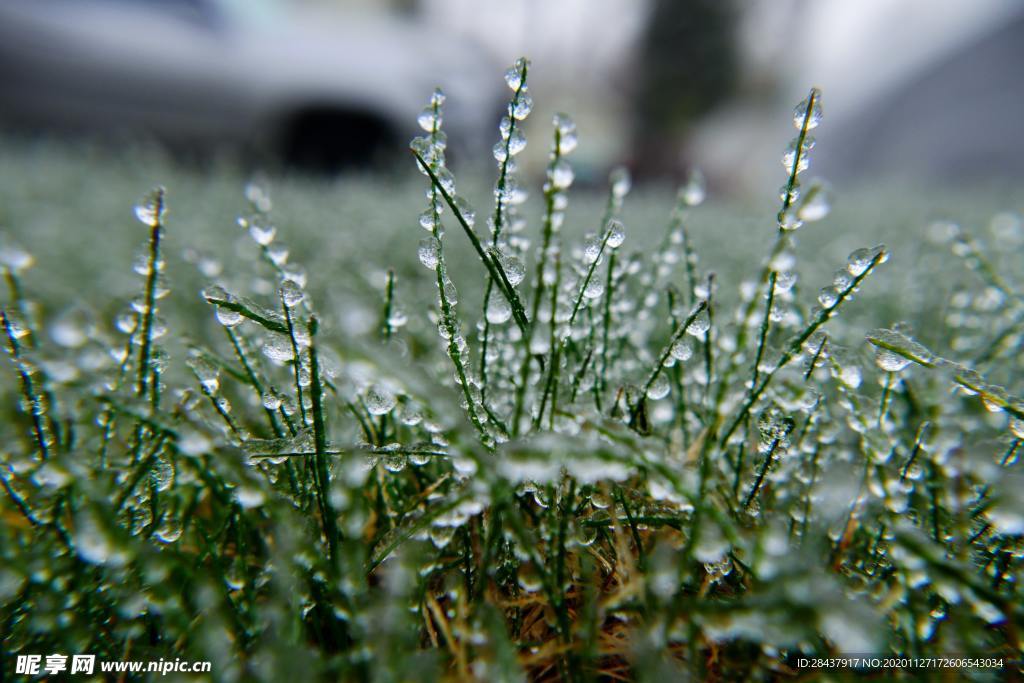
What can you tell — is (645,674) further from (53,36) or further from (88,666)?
(53,36)

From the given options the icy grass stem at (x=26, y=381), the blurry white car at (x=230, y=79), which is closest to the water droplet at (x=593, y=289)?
the icy grass stem at (x=26, y=381)

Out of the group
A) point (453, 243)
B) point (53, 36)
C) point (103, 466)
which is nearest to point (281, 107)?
point (53, 36)

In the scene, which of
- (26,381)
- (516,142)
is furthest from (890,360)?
(26,381)

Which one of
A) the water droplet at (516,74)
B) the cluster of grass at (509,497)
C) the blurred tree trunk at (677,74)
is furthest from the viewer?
the blurred tree trunk at (677,74)

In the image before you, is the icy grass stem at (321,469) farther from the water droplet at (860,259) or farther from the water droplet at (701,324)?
the water droplet at (860,259)

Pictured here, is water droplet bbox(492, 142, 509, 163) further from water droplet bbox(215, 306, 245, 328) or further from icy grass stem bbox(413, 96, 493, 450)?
water droplet bbox(215, 306, 245, 328)

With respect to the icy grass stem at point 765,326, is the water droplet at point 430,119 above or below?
above

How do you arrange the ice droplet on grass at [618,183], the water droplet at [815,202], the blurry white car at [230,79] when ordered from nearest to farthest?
the water droplet at [815,202] → the ice droplet on grass at [618,183] → the blurry white car at [230,79]

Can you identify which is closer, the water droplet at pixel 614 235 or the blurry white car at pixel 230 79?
the water droplet at pixel 614 235

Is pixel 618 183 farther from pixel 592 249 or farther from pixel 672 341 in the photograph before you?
pixel 672 341
